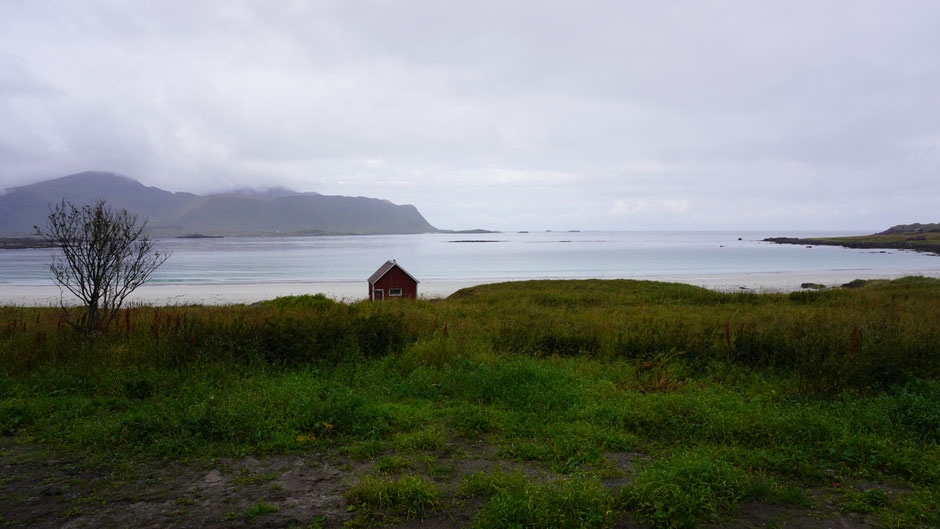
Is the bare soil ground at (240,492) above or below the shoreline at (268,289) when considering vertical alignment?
above

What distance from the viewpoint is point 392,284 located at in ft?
85.9

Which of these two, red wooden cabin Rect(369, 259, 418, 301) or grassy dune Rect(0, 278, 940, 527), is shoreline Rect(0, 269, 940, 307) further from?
grassy dune Rect(0, 278, 940, 527)

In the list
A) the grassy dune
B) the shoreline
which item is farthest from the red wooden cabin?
the grassy dune

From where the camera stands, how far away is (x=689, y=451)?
17.9 ft

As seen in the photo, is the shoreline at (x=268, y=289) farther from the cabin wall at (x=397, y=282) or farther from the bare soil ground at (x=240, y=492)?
the bare soil ground at (x=240, y=492)

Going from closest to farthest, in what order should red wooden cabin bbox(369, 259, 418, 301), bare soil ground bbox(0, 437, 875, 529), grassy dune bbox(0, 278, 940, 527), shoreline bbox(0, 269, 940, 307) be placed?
bare soil ground bbox(0, 437, 875, 529) < grassy dune bbox(0, 278, 940, 527) < red wooden cabin bbox(369, 259, 418, 301) < shoreline bbox(0, 269, 940, 307)

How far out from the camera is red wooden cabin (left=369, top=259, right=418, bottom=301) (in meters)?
26.0

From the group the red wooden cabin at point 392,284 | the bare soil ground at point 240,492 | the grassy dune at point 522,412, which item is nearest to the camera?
the bare soil ground at point 240,492

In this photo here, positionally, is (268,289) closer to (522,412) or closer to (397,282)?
(397,282)

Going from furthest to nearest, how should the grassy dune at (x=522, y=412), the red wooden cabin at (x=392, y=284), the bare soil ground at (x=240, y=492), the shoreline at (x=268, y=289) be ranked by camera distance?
the shoreline at (x=268, y=289)
the red wooden cabin at (x=392, y=284)
the grassy dune at (x=522, y=412)
the bare soil ground at (x=240, y=492)

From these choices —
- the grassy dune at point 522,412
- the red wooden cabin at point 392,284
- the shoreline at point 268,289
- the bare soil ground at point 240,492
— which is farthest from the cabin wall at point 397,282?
the bare soil ground at point 240,492

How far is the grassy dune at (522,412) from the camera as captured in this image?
441 centimetres

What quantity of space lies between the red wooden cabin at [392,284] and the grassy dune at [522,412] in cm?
1516

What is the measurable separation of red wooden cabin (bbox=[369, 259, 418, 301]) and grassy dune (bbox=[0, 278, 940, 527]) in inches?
597
